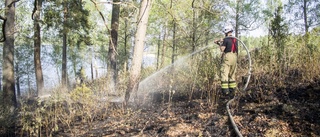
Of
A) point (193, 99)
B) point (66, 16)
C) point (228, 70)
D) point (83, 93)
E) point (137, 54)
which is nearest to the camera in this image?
point (83, 93)

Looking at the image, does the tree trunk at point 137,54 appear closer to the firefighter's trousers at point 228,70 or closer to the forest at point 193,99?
the forest at point 193,99

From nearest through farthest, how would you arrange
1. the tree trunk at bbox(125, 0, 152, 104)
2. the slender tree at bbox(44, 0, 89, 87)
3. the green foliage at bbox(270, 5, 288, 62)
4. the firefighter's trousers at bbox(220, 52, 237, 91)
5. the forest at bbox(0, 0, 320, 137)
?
the forest at bbox(0, 0, 320, 137) < the firefighter's trousers at bbox(220, 52, 237, 91) < the green foliage at bbox(270, 5, 288, 62) < the tree trunk at bbox(125, 0, 152, 104) < the slender tree at bbox(44, 0, 89, 87)

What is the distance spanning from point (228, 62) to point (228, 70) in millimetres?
192

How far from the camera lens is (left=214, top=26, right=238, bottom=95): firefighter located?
18.2ft

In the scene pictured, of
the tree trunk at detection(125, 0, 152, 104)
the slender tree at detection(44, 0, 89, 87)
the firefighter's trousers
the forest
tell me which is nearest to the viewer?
the forest

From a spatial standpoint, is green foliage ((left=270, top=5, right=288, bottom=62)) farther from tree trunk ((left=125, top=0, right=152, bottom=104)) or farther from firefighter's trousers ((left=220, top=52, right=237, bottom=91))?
tree trunk ((left=125, top=0, right=152, bottom=104))

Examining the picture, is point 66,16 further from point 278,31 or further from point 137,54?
point 278,31

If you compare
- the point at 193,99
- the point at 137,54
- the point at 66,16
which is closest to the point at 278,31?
the point at 193,99

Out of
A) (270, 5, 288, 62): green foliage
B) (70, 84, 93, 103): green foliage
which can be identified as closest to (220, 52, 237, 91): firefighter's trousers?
(270, 5, 288, 62): green foliage

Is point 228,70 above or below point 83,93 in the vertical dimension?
above

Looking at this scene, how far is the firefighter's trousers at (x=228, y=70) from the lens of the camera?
5.53 meters

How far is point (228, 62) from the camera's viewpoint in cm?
568

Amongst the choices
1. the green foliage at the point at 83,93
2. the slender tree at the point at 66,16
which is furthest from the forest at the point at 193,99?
the slender tree at the point at 66,16

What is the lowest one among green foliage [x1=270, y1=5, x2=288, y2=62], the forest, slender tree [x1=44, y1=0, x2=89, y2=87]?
the forest
